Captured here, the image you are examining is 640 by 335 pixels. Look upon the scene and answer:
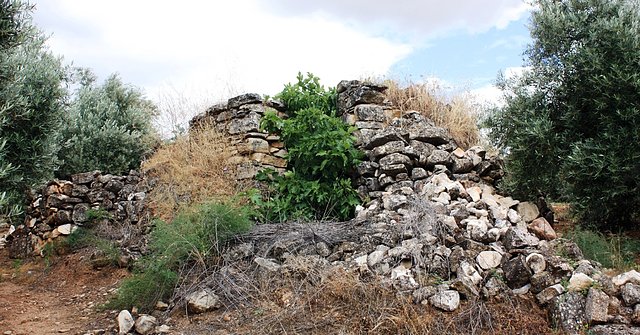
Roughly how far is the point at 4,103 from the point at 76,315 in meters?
2.53

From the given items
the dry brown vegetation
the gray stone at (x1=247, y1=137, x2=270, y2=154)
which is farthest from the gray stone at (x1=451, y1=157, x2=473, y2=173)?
the gray stone at (x1=247, y1=137, x2=270, y2=154)

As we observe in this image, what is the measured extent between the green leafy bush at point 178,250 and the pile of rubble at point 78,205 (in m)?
3.03

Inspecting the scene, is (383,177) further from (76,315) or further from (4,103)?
(4,103)

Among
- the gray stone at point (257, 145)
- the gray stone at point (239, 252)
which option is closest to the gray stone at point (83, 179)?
the gray stone at point (257, 145)

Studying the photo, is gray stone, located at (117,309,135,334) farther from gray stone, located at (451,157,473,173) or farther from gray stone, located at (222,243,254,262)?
gray stone, located at (451,157,473,173)

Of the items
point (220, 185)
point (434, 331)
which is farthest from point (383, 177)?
point (434, 331)

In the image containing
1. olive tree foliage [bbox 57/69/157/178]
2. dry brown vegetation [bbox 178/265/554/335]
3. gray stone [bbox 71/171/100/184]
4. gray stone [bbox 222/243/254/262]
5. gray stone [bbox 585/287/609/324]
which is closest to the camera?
gray stone [bbox 585/287/609/324]

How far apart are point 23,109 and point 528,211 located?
19.6 feet

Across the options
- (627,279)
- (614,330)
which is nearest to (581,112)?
(627,279)

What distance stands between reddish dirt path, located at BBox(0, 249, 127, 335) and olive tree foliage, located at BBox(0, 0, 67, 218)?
4.12ft

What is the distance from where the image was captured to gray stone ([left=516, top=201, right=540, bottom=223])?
19.4 feet

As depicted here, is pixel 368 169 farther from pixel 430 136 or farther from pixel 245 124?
pixel 245 124

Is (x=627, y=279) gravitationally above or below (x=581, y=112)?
below

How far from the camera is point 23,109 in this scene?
5957mm
